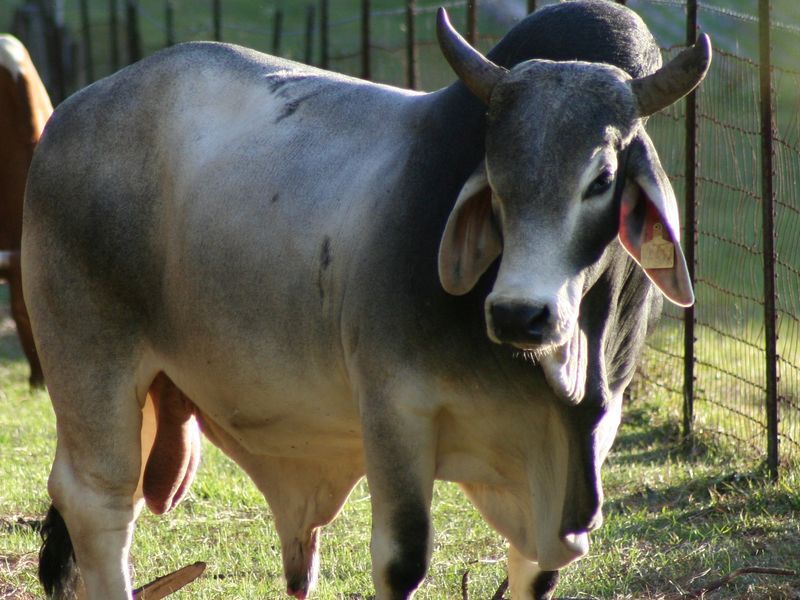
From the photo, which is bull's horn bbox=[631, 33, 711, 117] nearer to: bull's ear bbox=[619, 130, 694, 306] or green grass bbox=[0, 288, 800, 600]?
bull's ear bbox=[619, 130, 694, 306]

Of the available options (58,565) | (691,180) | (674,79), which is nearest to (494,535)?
(58,565)

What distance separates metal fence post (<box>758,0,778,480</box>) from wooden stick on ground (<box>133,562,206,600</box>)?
2351mm

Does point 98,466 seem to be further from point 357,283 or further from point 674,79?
point 674,79

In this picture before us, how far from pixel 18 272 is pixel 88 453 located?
334 centimetres

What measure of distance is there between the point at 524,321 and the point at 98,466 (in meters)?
1.58

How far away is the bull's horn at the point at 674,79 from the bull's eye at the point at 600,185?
15 cm

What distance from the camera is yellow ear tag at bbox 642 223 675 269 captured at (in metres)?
2.62

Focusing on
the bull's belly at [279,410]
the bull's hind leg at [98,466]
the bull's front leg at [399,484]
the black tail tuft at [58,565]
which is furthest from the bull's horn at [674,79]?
the black tail tuft at [58,565]

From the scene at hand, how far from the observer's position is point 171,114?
3.46 m

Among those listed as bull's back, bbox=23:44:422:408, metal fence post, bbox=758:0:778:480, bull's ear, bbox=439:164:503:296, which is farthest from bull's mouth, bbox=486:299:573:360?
metal fence post, bbox=758:0:778:480

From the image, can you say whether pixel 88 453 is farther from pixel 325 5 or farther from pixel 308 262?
pixel 325 5

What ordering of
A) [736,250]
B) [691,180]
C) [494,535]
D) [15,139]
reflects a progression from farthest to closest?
[15,139] < [736,250] < [691,180] < [494,535]

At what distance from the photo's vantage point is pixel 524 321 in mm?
2396

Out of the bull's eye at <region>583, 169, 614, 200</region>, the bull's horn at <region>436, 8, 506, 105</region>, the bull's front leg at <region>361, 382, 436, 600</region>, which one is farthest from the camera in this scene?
the bull's front leg at <region>361, 382, 436, 600</region>
